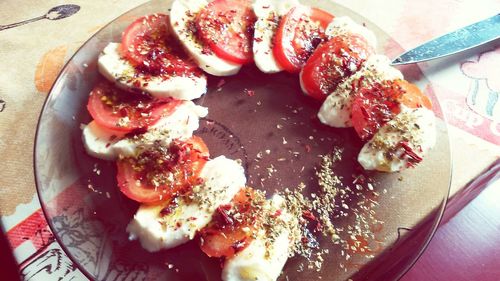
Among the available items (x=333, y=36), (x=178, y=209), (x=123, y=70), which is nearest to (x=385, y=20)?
(x=333, y=36)

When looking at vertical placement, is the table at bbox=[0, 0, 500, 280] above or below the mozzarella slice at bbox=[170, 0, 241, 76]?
below

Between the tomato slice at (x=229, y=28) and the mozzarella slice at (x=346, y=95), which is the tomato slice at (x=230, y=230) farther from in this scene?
the tomato slice at (x=229, y=28)

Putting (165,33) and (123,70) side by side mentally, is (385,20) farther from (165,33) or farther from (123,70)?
(123,70)

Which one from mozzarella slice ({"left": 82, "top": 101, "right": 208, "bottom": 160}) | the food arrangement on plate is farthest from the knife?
mozzarella slice ({"left": 82, "top": 101, "right": 208, "bottom": 160})

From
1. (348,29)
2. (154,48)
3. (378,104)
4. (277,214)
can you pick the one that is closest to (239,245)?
(277,214)

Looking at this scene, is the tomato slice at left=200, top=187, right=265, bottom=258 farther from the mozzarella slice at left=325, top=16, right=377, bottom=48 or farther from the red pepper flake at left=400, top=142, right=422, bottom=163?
the mozzarella slice at left=325, top=16, right=377, bottom=48

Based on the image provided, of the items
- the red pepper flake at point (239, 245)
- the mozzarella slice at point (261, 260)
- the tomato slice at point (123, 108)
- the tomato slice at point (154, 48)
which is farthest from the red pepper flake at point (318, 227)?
A: the tomato slice at point (154, 48)
